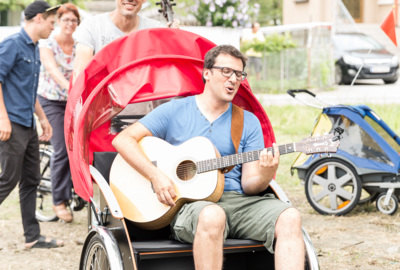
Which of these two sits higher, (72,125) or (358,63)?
(72,125)

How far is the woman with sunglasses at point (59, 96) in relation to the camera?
21.2 feet

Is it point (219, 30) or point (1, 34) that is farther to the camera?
point (1, 34)

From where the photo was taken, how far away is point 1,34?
13.2m

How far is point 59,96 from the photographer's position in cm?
646

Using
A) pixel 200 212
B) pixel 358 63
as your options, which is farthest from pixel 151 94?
pixel 358 63

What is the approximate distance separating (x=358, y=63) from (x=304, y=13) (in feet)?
28.3

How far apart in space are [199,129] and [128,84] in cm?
56

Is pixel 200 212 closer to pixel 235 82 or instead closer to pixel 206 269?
pixel 206 269

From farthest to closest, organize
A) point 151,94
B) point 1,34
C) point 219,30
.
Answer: point 1,34
point 219,30
point 151,94

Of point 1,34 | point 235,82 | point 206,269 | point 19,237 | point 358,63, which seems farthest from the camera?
point 358,63

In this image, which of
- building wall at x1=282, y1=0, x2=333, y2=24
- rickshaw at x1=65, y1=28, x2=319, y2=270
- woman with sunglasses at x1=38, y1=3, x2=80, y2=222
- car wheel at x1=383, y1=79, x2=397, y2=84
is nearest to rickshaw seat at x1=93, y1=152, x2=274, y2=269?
rickshaw at x1=65, y1=28, x2=319, y2=270

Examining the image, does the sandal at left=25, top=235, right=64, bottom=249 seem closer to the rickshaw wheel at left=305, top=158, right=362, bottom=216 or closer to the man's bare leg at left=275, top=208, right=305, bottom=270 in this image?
the rickshaw wheel at left=305, top=158, right=362, bottom=216

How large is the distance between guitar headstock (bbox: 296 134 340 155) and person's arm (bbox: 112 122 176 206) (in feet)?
2.61

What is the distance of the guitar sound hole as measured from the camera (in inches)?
163
